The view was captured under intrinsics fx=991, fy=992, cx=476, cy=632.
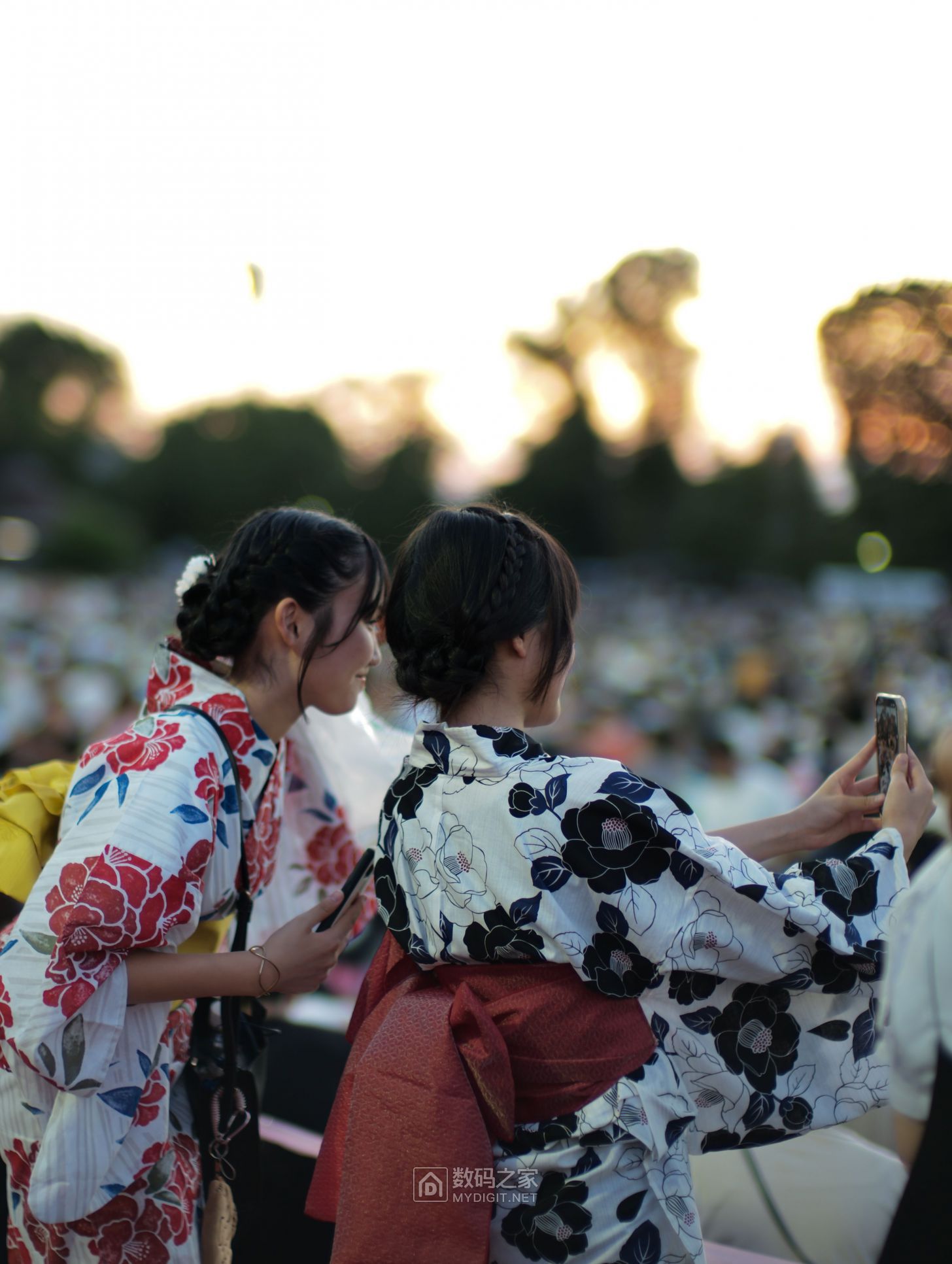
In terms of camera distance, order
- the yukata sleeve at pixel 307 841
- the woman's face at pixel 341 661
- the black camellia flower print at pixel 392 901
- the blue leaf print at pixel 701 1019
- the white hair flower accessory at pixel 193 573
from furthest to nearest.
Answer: the yukata sleeve at pixel 307 841
the white hair flower accessory at pixel 193 573
the woman's face at pixel 341 661
the black camellia flower print at pixel 392 901
the blue leaf print at pixel 701 1019

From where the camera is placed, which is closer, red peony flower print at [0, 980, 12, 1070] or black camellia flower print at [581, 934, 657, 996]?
black camellia flower print at [581, 934, 657, 996]

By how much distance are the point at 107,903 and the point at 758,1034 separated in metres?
1.01

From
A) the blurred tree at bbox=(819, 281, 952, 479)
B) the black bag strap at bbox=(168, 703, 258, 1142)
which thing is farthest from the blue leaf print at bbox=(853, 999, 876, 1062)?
the blurred tree at bbox=(819, 281, 952, 479)

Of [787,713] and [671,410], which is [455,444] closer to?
[671,410]

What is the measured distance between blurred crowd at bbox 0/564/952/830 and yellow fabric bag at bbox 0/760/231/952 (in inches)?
21.4

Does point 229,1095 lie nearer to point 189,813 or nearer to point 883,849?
point 189,813

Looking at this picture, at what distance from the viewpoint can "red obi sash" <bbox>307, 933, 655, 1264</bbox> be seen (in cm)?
135

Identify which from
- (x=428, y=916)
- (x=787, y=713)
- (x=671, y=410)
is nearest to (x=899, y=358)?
(x=428, y=916)

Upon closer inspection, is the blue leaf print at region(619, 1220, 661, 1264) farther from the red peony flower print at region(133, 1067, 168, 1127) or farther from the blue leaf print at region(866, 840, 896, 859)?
the red peony flower print at region(133, 1067, 168, 1127)

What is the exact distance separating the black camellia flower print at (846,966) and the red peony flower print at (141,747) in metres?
1.08

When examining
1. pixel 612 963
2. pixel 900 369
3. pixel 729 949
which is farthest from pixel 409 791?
pixel 900 369

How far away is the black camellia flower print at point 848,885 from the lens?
145cm

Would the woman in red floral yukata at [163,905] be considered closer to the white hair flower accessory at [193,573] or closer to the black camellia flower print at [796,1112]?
the white hair flower accessory at [193,573]

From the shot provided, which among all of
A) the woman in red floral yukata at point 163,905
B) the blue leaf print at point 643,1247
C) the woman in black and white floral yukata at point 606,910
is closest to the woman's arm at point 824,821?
the woman in black and white floral yukata at point 606,910
